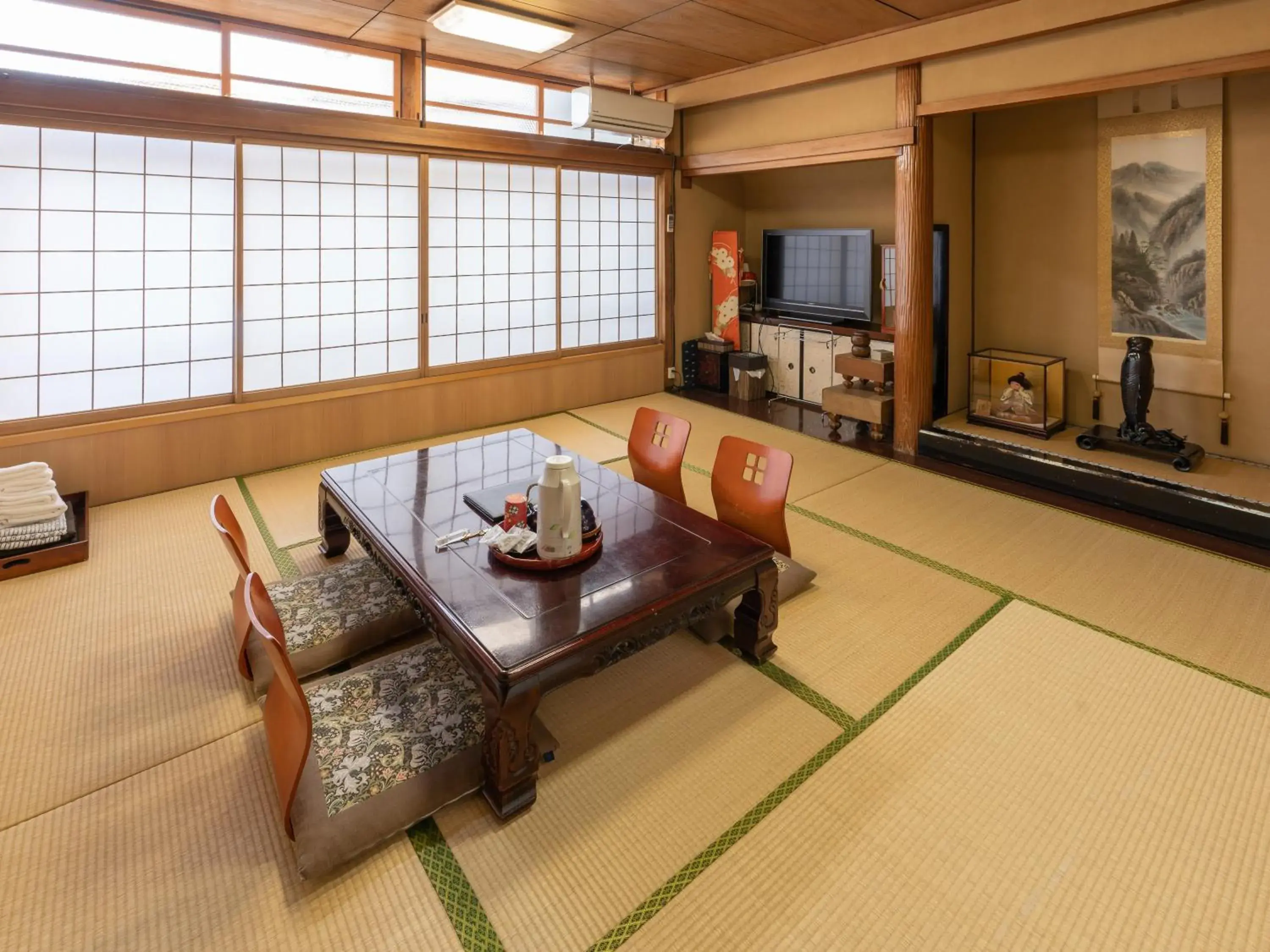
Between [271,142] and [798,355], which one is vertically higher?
[271,142]

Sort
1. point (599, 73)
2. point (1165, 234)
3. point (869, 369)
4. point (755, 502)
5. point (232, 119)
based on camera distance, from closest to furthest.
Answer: point (755, 502) < point (232, 119) < point (1165, 234) < point (869, 369) < point (599, 73)

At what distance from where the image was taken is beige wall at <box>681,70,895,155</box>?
4.64 metres

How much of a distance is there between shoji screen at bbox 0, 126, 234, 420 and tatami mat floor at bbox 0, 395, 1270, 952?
1366 millimetres

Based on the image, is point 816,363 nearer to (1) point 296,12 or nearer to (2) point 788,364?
(2) point 788,364

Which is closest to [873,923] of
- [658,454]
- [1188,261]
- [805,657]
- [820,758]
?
[820,758]

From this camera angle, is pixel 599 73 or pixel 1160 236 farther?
pixel 599 73

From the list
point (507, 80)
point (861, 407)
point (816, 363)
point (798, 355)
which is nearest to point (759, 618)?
point (861, 407)

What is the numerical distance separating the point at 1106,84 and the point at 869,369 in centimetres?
208

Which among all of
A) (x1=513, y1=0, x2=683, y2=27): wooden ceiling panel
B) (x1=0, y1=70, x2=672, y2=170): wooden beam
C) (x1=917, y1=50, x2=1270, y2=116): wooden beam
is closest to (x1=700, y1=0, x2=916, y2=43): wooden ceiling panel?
(x1=513, y1=0, x2=683, y2=27): wooden ceiling panel

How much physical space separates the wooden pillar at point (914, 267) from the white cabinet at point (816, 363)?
3.78 feet

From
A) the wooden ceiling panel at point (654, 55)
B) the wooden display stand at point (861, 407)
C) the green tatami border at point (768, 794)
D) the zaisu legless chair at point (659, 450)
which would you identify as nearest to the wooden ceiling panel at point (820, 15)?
the wooden ceiling panel at point (654, 55)

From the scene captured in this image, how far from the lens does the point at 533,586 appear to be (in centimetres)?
205

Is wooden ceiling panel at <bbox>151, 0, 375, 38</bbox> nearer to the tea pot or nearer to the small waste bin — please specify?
the tea pot

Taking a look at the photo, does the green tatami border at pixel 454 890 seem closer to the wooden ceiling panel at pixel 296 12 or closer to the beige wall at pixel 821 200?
the wooden ceiling panel at pixel 296 12
